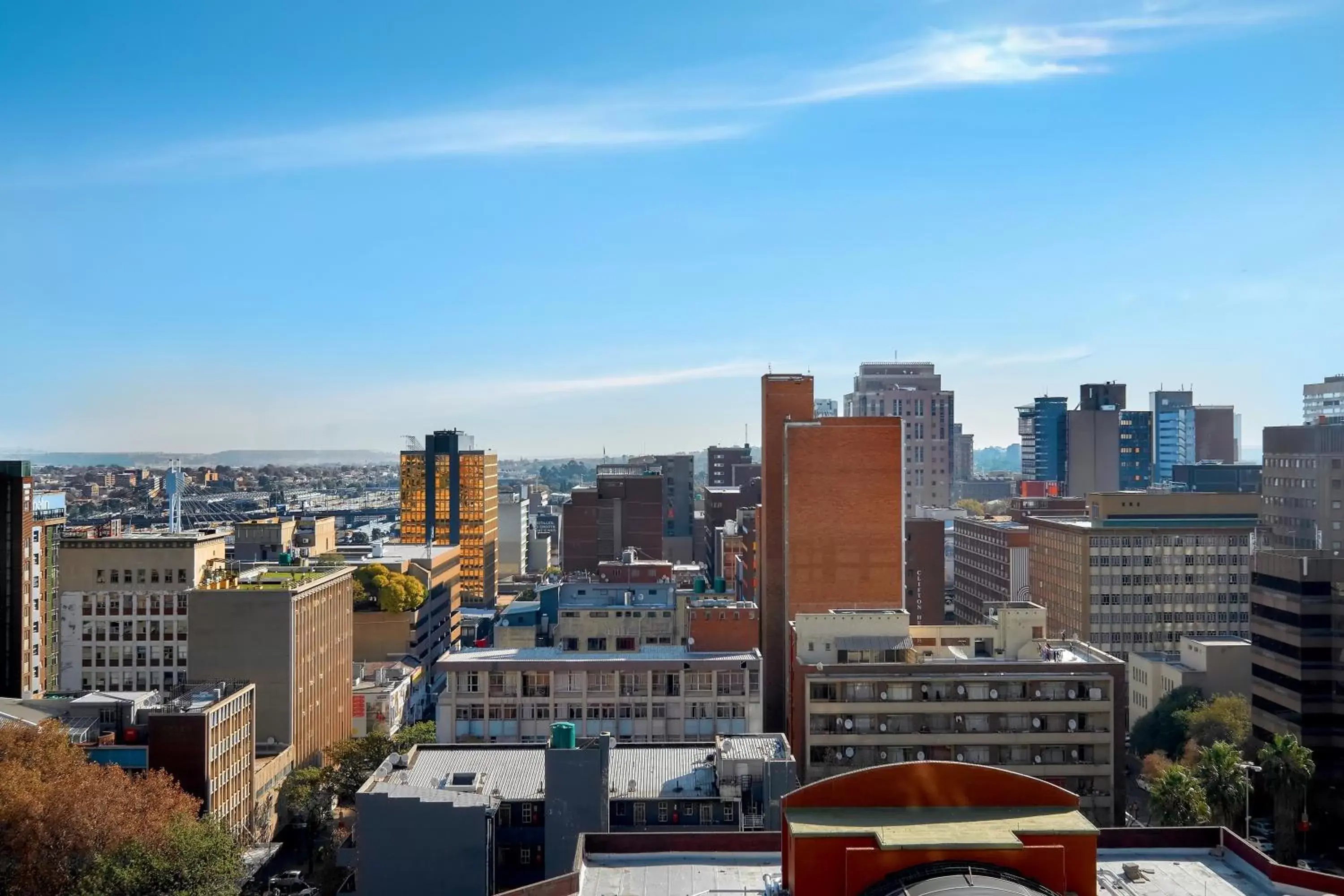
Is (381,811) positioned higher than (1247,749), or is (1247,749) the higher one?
(381,811)

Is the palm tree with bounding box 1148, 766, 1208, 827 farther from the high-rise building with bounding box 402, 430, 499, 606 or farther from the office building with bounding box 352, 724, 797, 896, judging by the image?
the high-rise building with bounding box 402, 430, 499, 606

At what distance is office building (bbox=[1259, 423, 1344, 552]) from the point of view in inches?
4483

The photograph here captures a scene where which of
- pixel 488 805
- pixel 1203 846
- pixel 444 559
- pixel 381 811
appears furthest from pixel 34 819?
pixel 444 559

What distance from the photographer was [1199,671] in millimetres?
95500

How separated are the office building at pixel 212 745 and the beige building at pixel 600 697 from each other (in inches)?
496

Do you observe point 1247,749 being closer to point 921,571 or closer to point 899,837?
point 921,571

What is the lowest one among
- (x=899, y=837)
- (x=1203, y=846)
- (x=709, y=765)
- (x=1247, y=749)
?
(x=1247, y=749)

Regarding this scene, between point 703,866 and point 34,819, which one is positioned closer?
point 703,866

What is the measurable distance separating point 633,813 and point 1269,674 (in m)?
51.1

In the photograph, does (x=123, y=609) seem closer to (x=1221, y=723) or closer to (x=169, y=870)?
(x=169, y=870)

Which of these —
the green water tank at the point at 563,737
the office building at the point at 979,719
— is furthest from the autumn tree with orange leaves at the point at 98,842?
the office building at the point at 979,719

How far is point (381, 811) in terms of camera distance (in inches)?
1905

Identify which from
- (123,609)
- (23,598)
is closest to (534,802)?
(123,609)

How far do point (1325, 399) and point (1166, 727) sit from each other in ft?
331
